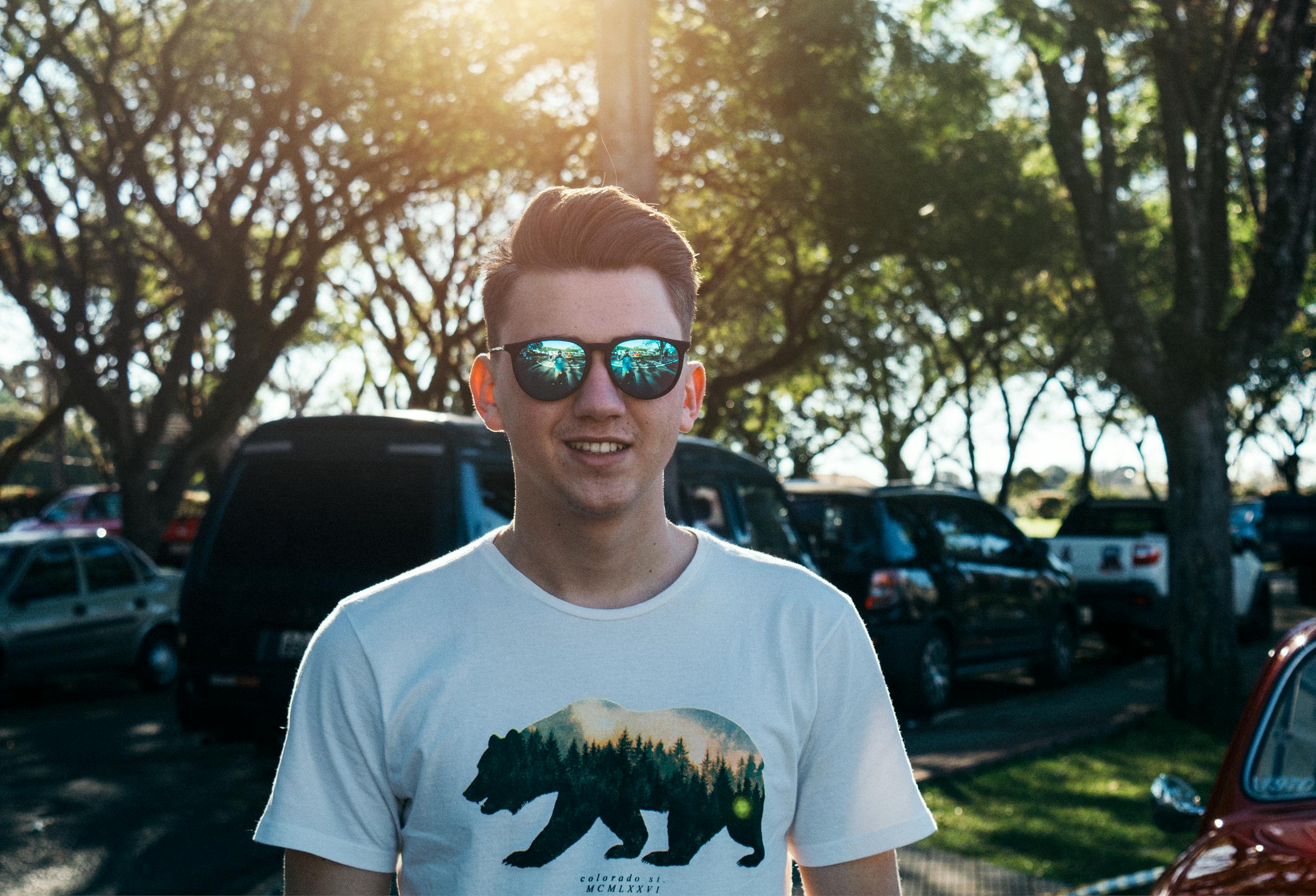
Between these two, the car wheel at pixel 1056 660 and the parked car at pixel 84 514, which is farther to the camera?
the parked car at pixel 84 514

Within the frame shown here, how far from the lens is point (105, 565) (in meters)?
12.9

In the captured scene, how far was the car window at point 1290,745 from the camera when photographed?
3.52m

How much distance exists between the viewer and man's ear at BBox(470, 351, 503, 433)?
90.7 inches

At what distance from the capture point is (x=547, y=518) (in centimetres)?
213

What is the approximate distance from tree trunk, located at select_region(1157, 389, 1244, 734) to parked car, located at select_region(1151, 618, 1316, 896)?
278 inches

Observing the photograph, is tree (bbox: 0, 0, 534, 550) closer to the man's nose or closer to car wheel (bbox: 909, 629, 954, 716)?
car wheel (bbox: 909, 629, 954, 716)

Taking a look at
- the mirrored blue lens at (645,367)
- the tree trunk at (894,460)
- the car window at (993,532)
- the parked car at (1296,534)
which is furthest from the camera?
the tree trunk at (894,460)

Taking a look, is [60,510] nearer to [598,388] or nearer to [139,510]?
[139,510]

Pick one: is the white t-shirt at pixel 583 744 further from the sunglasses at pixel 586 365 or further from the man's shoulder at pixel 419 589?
the sunglasses at pixel 586 365

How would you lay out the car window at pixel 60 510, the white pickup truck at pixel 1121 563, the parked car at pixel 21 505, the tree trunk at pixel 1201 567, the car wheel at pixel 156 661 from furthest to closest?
1. the parked car at pixel 21 505
2. the car window at pixel 60 510
3. the white pickup truck at pixel 1121 563
4. the car wheel at pixel 156 661
5. the tree trunk at pixel 1201 567

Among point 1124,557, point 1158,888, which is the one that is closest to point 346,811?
point 1158,888

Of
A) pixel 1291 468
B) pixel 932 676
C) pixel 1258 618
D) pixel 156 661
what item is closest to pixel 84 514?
pixel 156 661

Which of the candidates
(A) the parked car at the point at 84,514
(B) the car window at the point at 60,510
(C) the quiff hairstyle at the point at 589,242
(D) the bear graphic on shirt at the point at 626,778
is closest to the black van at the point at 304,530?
(C) the quiff hairstyle at the point at 589,242

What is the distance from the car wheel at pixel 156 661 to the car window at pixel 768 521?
19.9ft
